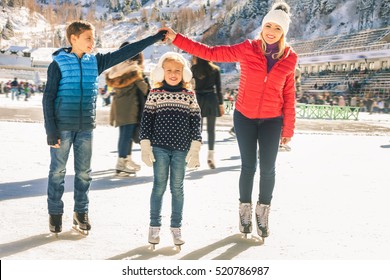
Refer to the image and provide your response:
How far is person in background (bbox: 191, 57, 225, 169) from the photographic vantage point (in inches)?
195

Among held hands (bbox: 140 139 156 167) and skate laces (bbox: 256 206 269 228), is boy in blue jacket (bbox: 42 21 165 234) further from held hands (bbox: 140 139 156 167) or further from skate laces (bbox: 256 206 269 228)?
skate laces (bbox: 256 206 269 228)

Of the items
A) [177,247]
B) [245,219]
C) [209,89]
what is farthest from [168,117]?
[209,89]

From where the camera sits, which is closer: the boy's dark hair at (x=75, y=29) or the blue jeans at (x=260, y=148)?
the boy's dark hair at (x=75, y=29)

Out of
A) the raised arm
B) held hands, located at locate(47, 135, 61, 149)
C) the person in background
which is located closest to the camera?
held hands, located at locate(47, 135, 61, 149)

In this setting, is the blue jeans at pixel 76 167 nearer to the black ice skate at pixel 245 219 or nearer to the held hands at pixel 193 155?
the held hands at pixel 193 155

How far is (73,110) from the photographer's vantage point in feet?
8.48

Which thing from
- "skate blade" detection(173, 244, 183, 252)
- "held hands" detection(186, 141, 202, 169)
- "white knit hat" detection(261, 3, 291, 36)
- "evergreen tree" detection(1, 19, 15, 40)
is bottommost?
"skate blade" detection(173, 244, 183, 252)

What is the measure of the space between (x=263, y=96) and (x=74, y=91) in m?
1.06

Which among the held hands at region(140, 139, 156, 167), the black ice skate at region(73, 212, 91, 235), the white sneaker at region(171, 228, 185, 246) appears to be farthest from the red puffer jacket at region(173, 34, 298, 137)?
the black ice skate at region(73, 212, 91, 235)

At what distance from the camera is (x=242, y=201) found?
2.80 meters

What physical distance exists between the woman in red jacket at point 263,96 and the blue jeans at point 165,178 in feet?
1.47

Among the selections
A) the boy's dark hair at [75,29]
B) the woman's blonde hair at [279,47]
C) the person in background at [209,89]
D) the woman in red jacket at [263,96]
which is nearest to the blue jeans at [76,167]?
the boy's dark hair at [75,29]

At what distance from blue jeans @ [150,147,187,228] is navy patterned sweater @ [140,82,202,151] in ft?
0.15

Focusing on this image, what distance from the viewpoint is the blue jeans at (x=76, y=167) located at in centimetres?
262
